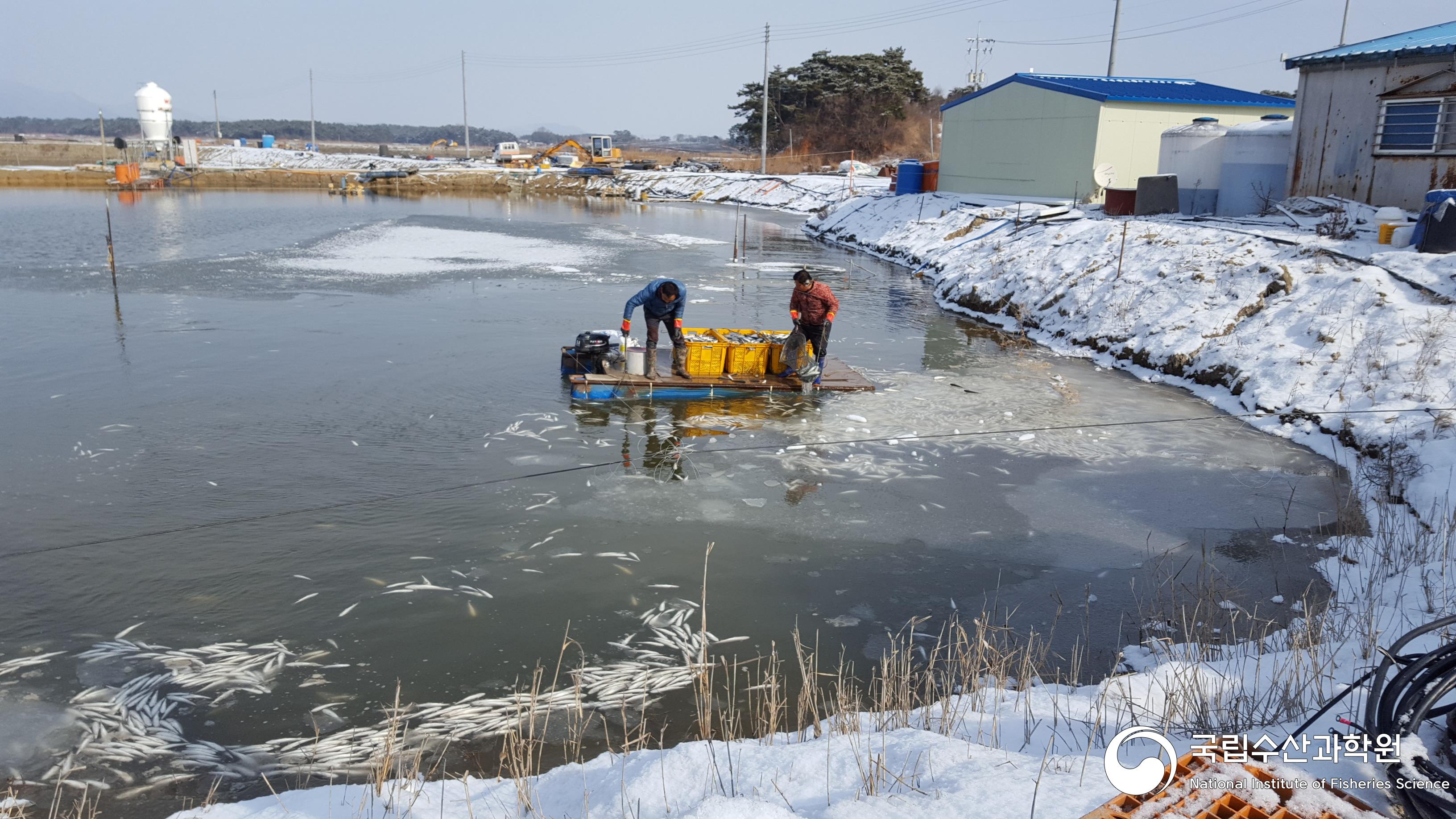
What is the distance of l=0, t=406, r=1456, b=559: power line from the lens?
761cm

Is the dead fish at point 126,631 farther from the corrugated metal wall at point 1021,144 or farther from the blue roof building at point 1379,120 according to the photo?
the corrugated metal wall at point 1021,144

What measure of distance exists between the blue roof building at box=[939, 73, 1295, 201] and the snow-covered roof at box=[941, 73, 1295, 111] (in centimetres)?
4

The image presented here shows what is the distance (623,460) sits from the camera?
9820 mm

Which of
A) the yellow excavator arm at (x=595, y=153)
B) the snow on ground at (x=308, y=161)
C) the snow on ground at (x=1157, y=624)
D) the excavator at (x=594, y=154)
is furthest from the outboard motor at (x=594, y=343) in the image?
the yellow excavator arm at (x=595, y=153)

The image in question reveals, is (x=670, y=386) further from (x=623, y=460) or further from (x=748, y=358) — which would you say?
(x=623, y=460)

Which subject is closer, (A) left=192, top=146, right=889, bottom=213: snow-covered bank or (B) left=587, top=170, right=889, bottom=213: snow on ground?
(B) left=587, top=170, right=889, bottom=213: snow on ground

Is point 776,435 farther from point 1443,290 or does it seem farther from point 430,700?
point 1443,290

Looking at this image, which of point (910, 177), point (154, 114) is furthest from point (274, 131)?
point (910, 177)

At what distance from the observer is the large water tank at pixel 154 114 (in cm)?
7888

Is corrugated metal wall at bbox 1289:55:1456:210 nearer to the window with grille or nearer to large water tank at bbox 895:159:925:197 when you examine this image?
the window with grille

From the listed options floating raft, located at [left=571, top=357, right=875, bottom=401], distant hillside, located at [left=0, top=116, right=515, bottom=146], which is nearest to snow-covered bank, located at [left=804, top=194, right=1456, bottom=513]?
floating raft, located at [left=571, top=357, right=875, bottom=401]

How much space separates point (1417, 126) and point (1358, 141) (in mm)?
1292

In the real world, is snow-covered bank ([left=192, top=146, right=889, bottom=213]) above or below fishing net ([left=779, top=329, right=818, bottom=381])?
above

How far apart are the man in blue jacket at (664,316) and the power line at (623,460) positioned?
83.1 inches
